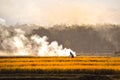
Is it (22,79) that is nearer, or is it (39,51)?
(22,79)

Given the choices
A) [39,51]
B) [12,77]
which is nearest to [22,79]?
[12,77]

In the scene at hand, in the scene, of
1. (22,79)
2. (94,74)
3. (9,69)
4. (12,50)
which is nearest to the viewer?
(22,79)

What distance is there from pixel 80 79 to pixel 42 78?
491 cm

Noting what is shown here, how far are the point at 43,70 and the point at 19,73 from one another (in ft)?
12.3

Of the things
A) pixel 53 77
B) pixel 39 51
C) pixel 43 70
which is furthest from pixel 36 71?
pixel 39 51

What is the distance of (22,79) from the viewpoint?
2148 inches

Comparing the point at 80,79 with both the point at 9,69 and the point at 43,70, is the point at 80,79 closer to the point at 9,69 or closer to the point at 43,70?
the point at 43,70

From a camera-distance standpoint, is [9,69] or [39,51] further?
[39,51]

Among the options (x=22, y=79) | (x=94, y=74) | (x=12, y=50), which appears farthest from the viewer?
(x=12, y=50)

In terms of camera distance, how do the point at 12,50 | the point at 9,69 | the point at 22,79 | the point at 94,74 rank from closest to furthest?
the point at 22,79 → the point at 94,74 → the point at 9,69 → the point at 12,50

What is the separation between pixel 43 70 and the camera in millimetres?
62562

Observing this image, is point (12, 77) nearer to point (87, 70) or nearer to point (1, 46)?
point (87, 70)

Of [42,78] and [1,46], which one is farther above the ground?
[1,46]

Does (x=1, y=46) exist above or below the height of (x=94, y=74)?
above
